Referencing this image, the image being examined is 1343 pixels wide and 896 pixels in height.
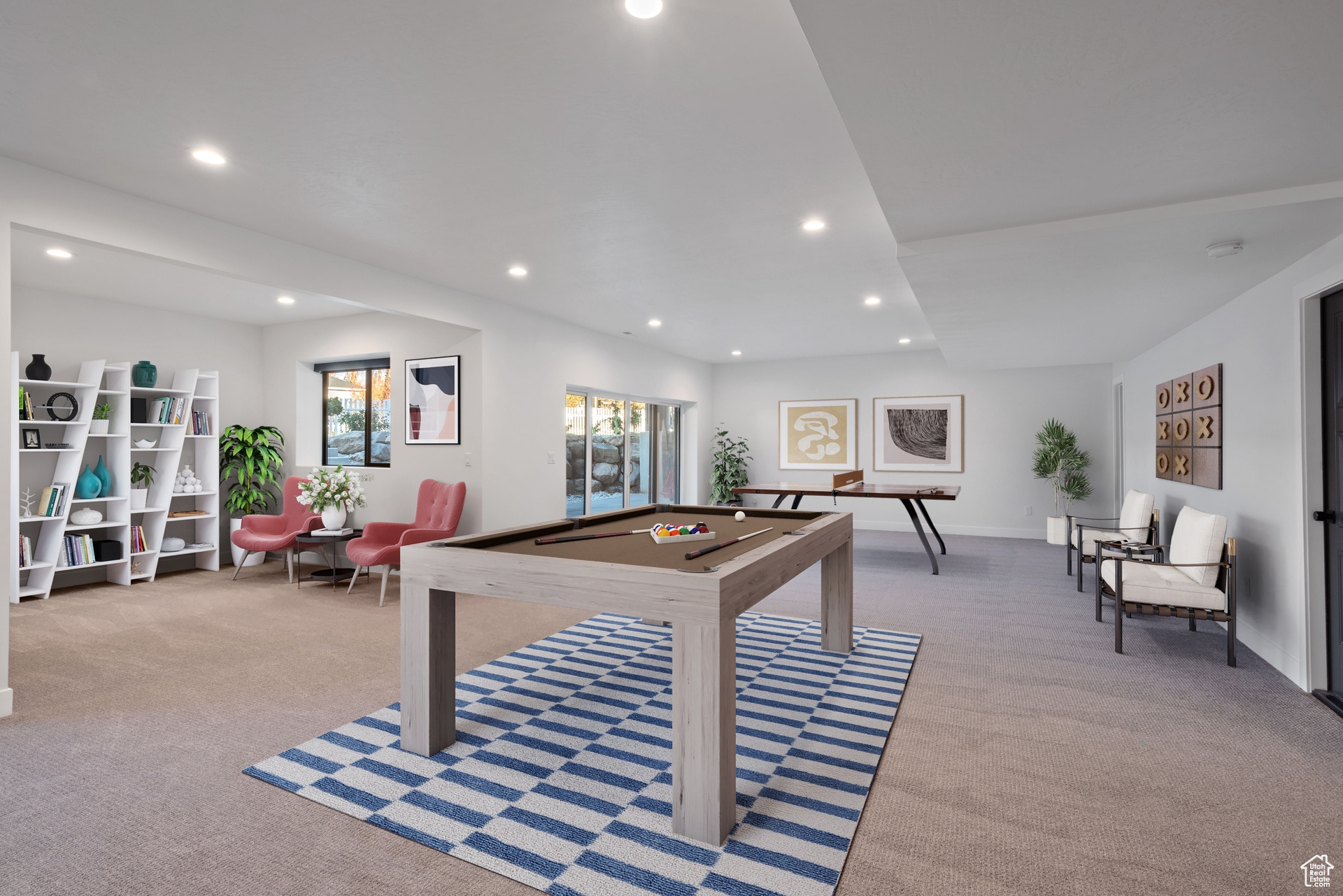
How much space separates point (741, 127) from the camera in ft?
8.56

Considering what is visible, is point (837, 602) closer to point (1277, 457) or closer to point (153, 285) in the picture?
point (1277, 457)

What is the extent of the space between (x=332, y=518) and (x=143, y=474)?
191 centimetres

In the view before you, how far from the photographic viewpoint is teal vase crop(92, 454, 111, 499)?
5.39 metres

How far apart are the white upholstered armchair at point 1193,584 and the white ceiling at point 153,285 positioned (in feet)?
17.5

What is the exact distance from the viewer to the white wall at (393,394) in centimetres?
564

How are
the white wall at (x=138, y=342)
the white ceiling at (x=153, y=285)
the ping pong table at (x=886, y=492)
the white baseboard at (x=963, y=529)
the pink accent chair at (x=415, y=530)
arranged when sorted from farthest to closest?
the white baseboard at (x=963, y=529), the ping pong table at (x=886, y=492), the white wall at (x=138, y=342), the pink accent chair at (x=415, y=530), the white ceiling at (x=153, y=285)

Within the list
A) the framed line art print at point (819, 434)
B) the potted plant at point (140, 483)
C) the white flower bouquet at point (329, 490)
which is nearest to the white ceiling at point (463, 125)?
the white flower bouquet at point (329, 490)

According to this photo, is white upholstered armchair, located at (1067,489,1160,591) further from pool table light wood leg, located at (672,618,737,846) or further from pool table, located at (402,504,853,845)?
pool table light wood leg, located at (672,618,737,846)

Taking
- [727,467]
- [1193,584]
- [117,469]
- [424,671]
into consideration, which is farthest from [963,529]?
[117,469]

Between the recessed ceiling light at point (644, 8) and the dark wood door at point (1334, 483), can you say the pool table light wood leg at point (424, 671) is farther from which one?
the dark wood door at point (1334, 483)

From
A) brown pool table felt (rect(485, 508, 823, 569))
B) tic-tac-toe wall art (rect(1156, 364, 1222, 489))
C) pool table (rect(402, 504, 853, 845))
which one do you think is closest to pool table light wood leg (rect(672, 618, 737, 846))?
pool table (rect(402, 504, 853, 845))

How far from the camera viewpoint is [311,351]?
6.54m

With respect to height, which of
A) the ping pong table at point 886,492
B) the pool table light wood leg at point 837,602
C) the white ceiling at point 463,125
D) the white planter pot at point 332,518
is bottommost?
the pool table light wood leg at point 837,602

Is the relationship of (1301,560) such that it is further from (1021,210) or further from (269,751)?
(269,751)
